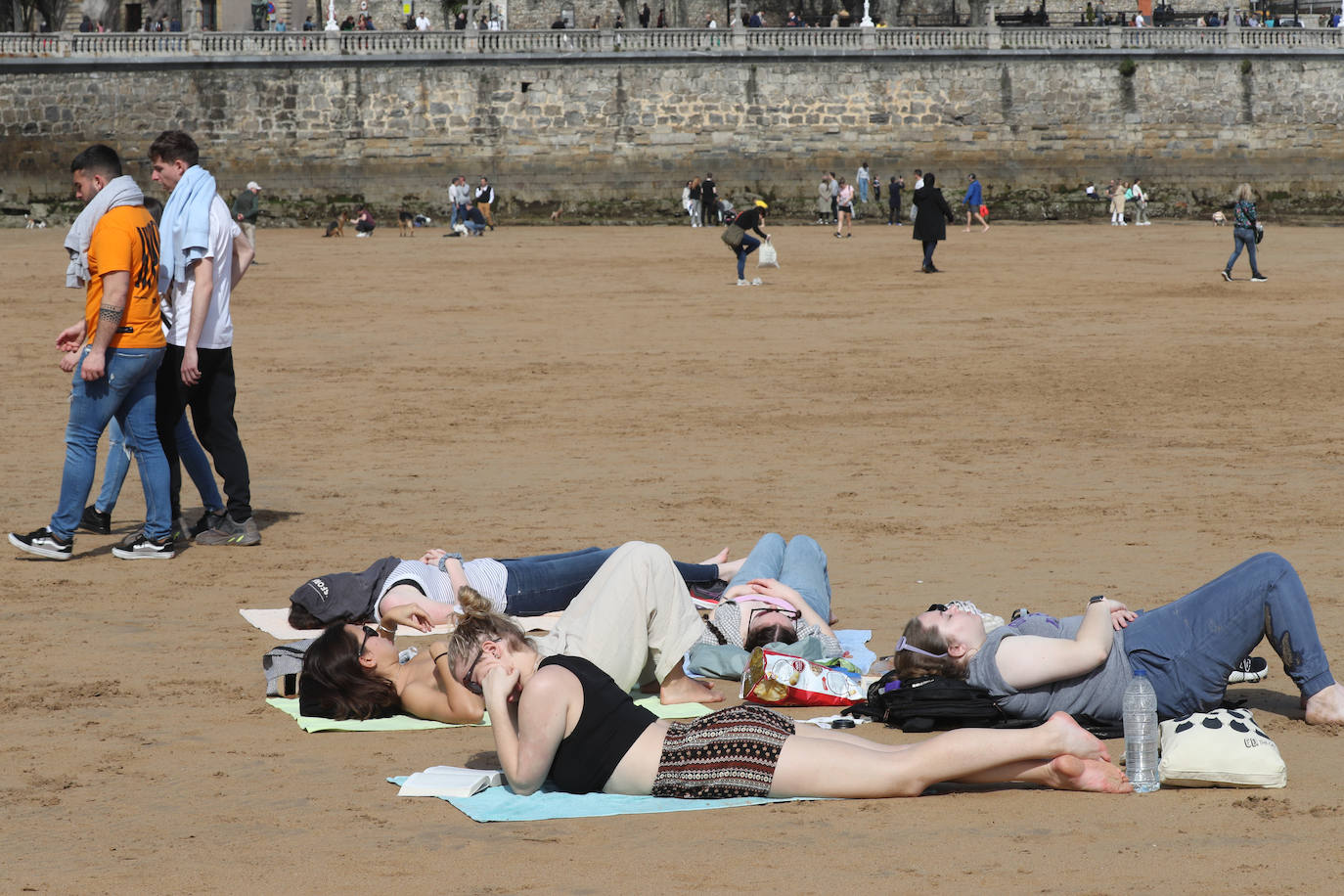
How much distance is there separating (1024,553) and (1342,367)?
781cm

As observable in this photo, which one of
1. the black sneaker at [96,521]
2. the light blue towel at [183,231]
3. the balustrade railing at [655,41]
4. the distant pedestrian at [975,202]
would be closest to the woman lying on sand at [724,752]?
the light blue towel at [183,231]

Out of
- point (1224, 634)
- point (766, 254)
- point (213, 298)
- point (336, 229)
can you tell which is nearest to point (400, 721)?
point (1224, 634)

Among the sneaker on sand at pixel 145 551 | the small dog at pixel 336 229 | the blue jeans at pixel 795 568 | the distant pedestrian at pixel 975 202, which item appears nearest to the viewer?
the blue jeans at pixel 795 568

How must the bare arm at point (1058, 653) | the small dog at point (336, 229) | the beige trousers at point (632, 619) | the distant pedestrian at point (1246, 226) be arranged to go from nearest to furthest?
the bare arm at point (1058, 653)
the beige trousers at point (632, 619)
the distant pedestrian at point (1246, 226)
the small dog at point (336, 229)

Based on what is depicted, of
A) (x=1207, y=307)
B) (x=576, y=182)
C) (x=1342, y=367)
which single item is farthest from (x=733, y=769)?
(x=576, y=182)

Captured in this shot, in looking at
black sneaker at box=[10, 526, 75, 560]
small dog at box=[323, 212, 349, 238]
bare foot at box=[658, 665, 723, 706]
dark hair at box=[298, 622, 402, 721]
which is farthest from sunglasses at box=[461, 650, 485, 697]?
small dog at box=[323, 212, 349, 238]

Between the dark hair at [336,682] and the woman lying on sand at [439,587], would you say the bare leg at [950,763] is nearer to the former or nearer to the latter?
the dark hair at [336,682]

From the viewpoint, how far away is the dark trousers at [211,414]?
322 inches

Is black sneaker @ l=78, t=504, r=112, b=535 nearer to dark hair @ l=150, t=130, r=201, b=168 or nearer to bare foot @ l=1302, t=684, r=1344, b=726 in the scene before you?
dark hair @ l=150, t=130, r=201, b=168

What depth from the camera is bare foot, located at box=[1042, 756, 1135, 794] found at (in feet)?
15.4

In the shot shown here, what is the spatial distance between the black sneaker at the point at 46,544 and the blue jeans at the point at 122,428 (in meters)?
0.04

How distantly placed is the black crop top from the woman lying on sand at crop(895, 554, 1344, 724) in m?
1.12

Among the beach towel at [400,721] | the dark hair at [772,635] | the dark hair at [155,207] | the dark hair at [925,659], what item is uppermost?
the dark hair at [155,207]

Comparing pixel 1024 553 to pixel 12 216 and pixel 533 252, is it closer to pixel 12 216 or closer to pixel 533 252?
pixel 533 252
